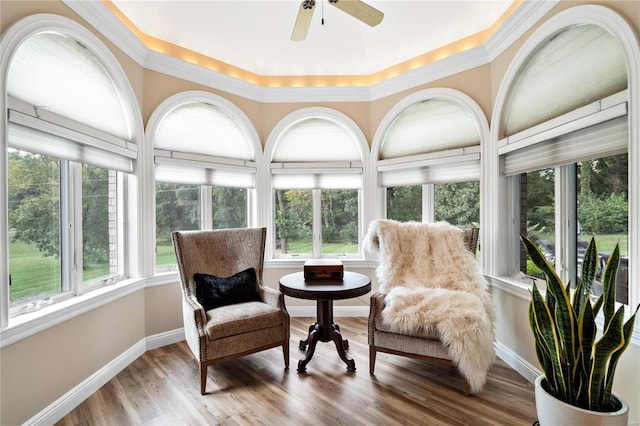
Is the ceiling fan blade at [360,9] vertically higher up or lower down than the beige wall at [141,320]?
higher up

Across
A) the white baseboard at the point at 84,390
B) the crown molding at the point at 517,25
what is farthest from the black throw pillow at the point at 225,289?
the crown molding at the point at 517,25

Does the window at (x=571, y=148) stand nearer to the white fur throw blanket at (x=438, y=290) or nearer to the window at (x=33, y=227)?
the white fur throw blanket at (x=438, y=290)

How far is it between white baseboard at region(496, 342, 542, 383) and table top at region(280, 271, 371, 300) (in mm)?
1293

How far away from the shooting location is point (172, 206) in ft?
10.1

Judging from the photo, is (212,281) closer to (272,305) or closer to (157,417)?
(272,305)

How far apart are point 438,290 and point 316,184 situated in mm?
1879

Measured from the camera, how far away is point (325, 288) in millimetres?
2303

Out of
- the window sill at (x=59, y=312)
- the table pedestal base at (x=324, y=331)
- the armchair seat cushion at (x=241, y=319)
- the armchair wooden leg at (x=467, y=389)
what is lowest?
the armchair wooden leg at (x=467, y=389)

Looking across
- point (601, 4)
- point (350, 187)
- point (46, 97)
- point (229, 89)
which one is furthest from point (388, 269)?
point (46, 97)

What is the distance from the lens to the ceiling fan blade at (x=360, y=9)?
1.82 m

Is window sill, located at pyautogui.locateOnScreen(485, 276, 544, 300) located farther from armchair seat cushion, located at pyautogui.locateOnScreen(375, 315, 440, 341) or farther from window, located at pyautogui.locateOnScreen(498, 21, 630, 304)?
armchair seat cushion, located at pyautogui.locateOnScreen(375, 315, 440, 341)

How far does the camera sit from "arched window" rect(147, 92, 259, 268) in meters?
2.96

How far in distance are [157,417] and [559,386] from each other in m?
2.25

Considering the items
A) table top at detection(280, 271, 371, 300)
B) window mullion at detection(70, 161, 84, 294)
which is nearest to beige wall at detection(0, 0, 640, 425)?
window mullion at detection(70, 161, 84, 294)
